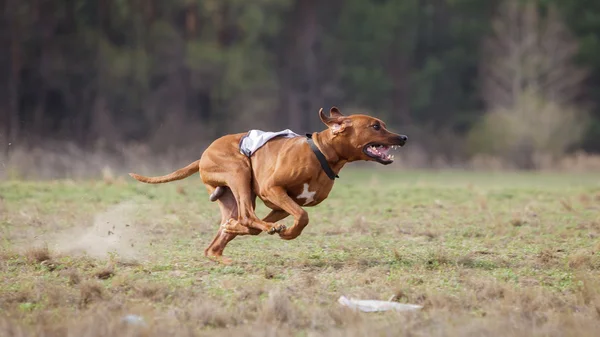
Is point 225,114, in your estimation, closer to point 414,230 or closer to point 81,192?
point 81,192

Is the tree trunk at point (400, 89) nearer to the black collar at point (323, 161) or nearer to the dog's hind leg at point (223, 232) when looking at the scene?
the dog's hind leg at point (223, 232)

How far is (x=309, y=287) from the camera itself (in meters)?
8.56

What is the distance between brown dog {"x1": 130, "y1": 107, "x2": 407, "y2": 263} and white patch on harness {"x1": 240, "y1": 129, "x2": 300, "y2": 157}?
0.15ft

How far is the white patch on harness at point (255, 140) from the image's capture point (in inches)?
397

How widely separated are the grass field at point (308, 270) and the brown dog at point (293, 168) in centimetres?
46

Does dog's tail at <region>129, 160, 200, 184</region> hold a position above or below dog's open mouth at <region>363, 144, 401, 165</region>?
below

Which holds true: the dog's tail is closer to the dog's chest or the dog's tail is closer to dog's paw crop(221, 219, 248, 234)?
dog's paw crop(221, 219, 248, 234)

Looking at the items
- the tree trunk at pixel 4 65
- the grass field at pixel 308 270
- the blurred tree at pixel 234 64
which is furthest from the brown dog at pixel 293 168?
the tree trunk at pixel 4 65

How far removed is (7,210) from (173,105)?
2510 centimetres

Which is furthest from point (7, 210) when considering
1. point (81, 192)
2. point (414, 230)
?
point (414, 230)

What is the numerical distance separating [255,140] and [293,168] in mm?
798

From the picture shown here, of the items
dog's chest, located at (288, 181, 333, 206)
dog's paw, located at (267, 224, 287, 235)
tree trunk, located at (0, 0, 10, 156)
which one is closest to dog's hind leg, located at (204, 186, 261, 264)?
dog's chest, located at (288, 181, 333, 206)

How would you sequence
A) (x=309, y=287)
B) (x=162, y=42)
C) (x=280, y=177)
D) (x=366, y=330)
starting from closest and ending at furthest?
(x=366, y=330) < (x=309, y=287) < (x=280, y=177) < (x=162, y=42)

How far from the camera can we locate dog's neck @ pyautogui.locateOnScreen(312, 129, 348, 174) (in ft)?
31.4
